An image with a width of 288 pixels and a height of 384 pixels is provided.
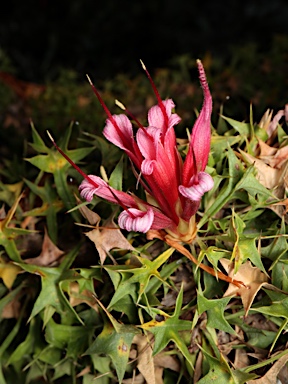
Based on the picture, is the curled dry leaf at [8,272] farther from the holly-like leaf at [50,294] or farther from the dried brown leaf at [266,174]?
the dried brown leaf at [266,174]

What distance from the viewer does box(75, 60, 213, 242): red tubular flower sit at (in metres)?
0.44

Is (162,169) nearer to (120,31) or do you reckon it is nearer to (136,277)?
(136,277)

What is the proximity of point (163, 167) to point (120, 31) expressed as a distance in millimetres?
1435

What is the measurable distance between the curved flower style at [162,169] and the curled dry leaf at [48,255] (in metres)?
→ 0.09

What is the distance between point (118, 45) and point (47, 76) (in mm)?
242

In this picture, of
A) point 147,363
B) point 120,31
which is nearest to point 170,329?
point 147,363

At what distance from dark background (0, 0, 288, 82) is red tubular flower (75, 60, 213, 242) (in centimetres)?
131

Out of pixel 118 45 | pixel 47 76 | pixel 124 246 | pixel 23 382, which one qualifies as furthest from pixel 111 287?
pixel 118 45

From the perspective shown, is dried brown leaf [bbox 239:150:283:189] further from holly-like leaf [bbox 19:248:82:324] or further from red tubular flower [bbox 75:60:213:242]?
holly-like leaf [bbox 19:248:82:324]

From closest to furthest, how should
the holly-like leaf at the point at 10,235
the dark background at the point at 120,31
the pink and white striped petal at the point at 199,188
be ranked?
1. the pink and white striped petal at the point at 199,188
2. the holly-like leaf at the point at 10,235
3. the dark background at the point at 120,31

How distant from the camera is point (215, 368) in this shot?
1.47 feet

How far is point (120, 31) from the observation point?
71.5 inches

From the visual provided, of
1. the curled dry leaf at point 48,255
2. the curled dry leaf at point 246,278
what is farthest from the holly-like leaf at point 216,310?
the curled dry leaf at point 48,255

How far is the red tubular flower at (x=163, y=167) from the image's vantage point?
444 mm
